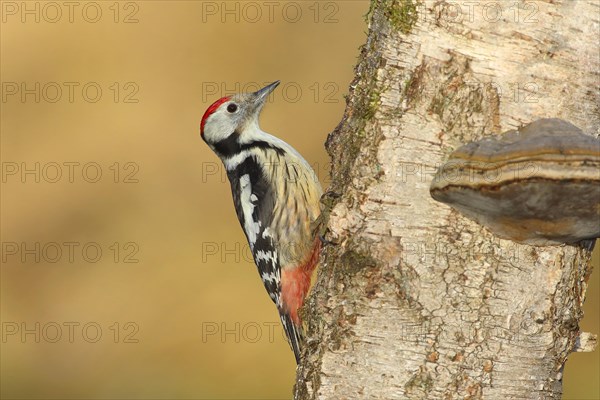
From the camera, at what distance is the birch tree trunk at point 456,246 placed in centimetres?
254

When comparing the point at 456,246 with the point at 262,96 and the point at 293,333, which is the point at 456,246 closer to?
the point at 293,333

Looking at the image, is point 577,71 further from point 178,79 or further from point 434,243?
point 178,79

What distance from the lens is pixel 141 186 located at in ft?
28.0

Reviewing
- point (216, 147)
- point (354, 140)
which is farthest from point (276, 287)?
point (354, 140)

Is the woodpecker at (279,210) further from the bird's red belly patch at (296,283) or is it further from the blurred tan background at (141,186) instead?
the blurred tan background at (141,186)

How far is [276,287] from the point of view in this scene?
5.25 metres

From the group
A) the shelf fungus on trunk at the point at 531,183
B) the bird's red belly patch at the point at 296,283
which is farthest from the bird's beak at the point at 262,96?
the shelf fungus on trunk at the point at 531,183

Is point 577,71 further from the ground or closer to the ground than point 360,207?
further from the ground

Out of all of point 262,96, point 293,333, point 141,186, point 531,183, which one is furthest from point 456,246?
point 141,186

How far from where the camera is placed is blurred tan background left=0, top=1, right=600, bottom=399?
26.0 feet

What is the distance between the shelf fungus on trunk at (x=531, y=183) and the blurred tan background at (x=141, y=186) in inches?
213

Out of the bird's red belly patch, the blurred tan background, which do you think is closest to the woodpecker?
the bird's red belly patch

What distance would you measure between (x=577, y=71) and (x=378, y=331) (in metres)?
1.05

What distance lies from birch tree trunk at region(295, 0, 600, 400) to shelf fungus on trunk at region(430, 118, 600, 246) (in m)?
0.06
